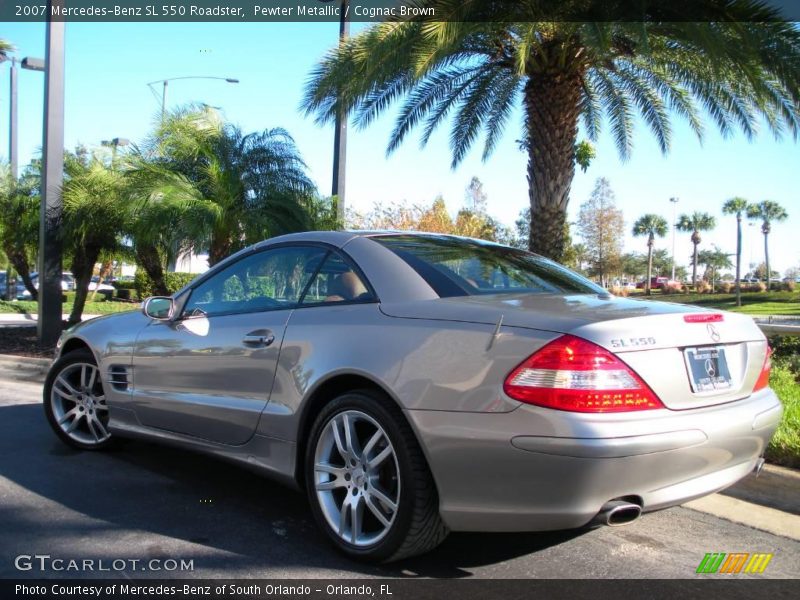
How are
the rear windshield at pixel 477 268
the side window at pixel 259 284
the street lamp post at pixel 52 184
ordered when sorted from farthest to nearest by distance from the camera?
the street lamp post at pixel 52 184 < the side window at pixel 259 284 < the rear windshield at pixel 477 268

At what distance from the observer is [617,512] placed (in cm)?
268

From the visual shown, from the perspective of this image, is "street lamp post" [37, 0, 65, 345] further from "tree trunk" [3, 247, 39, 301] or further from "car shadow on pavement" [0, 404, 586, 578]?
"car shadow on pavement" [0, 404, 586, 578]

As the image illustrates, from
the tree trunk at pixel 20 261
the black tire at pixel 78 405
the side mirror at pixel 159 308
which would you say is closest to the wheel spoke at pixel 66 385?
the black tire at pixel 78 405

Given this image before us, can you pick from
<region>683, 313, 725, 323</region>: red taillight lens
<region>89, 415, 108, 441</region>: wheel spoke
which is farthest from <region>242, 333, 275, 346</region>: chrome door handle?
<region>683, 313, 725, 323</region>: red taillight lens

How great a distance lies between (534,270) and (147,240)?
28.6ft

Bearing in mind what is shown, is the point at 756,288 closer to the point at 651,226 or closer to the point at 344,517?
the point at 651,226

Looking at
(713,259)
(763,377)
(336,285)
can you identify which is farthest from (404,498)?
(713,259)

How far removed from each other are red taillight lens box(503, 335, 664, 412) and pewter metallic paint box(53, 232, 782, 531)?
4 centimetres

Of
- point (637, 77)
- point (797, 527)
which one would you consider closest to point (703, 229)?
point (637, 77)

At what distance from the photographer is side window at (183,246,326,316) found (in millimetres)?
3861

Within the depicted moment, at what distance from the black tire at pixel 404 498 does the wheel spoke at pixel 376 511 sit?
44 millimetres

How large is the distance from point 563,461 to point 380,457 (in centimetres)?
84

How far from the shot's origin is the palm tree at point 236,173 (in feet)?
37.3

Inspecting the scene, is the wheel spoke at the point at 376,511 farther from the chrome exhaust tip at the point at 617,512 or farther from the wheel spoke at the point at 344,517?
the chrome exhaust tip at the point at 617,512
